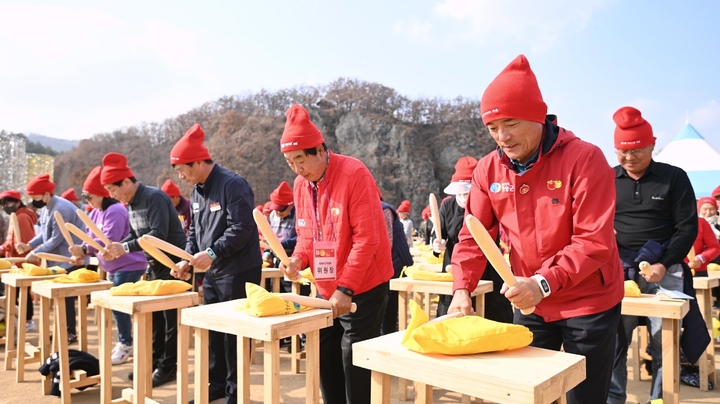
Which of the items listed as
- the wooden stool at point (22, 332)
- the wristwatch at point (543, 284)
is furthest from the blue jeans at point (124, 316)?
the wristwatch at point (543, 284)

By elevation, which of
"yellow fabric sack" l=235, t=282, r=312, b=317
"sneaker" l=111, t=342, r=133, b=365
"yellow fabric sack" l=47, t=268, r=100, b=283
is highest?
"yellow fabric sack" l=235, t=282, r=312, b=317

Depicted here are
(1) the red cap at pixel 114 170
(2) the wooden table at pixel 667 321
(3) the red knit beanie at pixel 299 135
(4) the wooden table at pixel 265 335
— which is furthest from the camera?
(1) the red cap at pixel 114 170

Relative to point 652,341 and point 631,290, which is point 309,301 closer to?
point 631,290

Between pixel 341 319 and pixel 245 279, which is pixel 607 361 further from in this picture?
pixel 245 279

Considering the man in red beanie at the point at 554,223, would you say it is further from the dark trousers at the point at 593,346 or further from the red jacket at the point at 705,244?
the red jacket at the point at 705,244

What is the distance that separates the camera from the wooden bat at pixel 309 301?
2.54 m

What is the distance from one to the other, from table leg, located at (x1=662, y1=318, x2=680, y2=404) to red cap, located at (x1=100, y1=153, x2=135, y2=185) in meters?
4.45

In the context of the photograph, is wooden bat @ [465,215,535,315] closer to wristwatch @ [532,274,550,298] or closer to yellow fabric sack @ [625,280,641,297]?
wristwatch @ [532,274,550,298]

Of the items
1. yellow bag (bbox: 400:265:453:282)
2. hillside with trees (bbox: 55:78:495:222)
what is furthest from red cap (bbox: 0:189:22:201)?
hillside with trees (bbox: 55:78:495:222)

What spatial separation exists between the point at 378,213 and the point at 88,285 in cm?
275

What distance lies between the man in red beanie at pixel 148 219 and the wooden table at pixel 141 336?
97 centimetres

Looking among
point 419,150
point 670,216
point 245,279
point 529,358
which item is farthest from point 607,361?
point 419,150

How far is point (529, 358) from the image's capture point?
1668mm

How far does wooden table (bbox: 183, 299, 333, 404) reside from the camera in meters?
2.40
